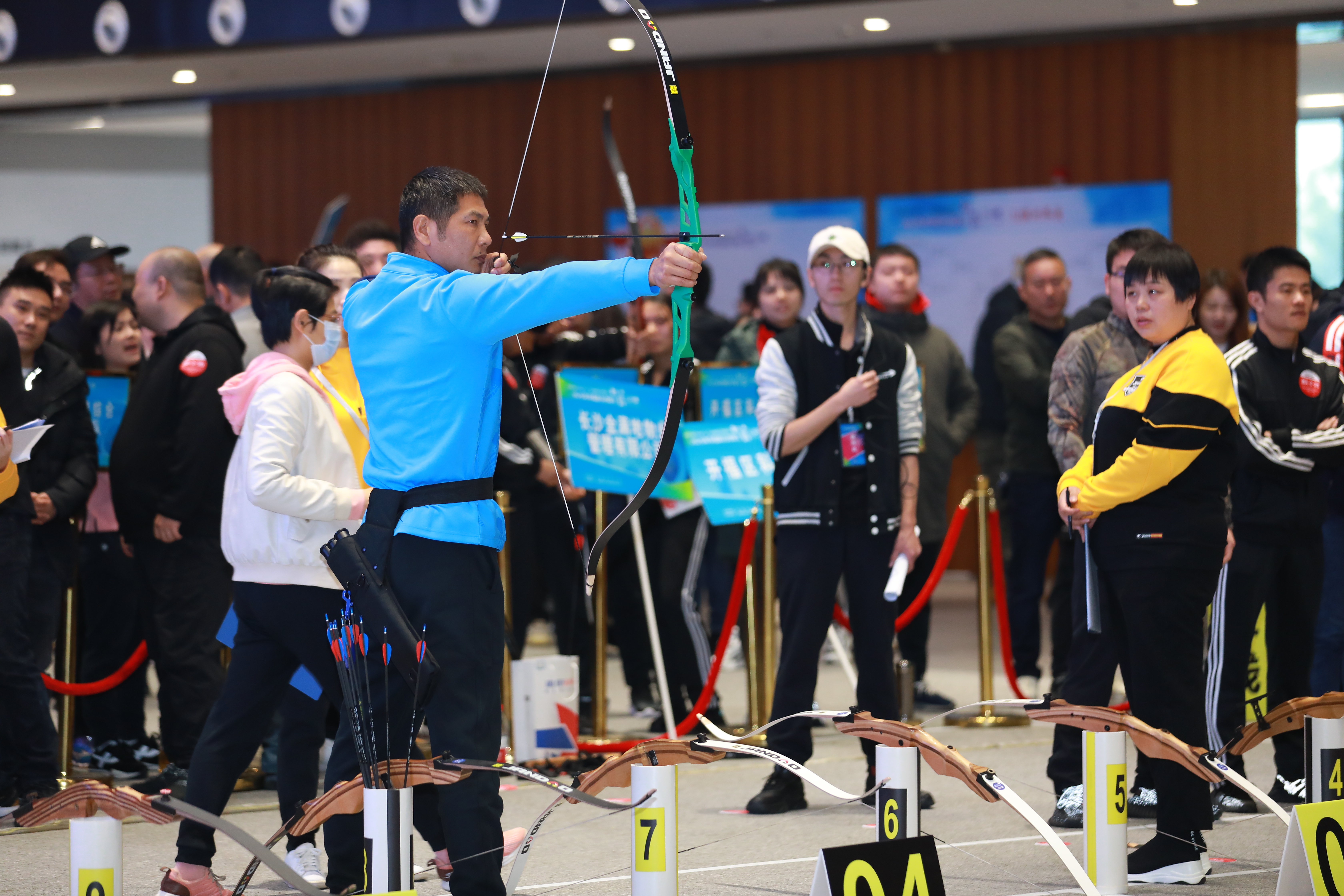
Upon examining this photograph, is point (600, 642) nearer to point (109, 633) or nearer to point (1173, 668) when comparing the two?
point (109, 633)

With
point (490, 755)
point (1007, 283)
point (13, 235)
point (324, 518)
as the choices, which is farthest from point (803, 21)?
point (13, 235)

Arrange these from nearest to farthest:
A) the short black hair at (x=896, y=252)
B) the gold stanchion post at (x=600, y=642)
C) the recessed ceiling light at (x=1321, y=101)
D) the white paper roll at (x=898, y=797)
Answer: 1. the white paper roll at (x=898, y=797)
2. the gold stanchion post at (x=600, y=642)
3. the short black hair at (x=896, y=252)
4. the recessed ceiling light at (x=1321, y=101)

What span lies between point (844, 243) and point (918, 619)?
2049mm

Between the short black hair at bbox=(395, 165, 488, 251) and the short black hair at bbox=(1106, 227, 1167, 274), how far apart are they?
2020 mm

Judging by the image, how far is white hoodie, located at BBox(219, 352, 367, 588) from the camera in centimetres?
314

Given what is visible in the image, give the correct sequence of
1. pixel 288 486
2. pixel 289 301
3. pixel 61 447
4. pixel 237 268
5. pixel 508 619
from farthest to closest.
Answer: pixel 508 619, pixel 237 268, pixel 61 447, pixel 289 301, pixel 288 486

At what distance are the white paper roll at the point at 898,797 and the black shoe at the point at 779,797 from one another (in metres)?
1.16

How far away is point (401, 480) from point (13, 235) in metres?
10.2

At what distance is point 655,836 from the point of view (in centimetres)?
268

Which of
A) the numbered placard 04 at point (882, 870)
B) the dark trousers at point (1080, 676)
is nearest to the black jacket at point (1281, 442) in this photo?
the dark trousers at point (1080, 676)

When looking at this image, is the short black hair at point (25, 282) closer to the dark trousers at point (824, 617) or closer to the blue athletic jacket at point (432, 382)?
the blue athletic jacket at point (432, 382)

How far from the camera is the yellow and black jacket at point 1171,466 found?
3215 mm

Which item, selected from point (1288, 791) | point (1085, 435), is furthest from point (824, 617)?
point (1288, 791)

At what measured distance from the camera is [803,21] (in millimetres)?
7816
